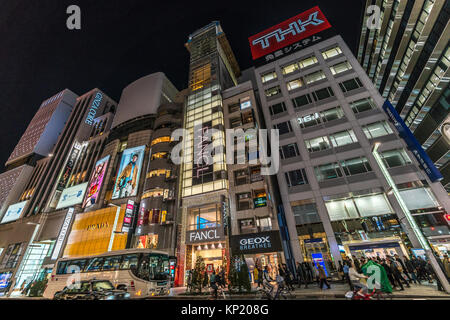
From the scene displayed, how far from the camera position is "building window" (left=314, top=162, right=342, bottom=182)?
24.3 meters

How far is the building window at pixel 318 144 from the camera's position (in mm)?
26414

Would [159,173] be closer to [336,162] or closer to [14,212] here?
[336,162]

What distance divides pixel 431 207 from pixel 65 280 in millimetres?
34139

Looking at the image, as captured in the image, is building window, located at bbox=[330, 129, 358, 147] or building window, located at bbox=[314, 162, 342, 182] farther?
building window, located at bbox=[330, 129, 358, 147]

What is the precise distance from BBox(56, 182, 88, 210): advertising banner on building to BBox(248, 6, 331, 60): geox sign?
152 ft

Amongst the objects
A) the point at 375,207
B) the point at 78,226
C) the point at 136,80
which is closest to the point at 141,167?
the point at 78,226

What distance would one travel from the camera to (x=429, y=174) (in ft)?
63.9

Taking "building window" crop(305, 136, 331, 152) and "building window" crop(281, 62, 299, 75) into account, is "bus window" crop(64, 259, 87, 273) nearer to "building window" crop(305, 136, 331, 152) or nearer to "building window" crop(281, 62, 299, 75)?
"building window" crop(305, 136, 331, 152)

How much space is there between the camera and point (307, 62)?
33.9m

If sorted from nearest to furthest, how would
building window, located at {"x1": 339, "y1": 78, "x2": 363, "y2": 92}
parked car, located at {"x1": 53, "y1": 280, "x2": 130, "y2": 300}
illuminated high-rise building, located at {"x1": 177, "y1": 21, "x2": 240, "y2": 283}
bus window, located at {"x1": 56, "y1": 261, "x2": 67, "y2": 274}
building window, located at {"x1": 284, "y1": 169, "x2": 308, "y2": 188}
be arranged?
parked car, located at {"x1": 53, "y1": 280, "x2": 130, "y2": 300} → bus window, located at {"x1": 56, "y1": 261, "x2": 67, "y2": 274} → building window, located at {"x1": 284, "y1": 169, "x2": 308, "y2": 188} → illuminated high-rise building, located at {"x1": 177, "y1": 21, "x2": 240, "y2": 283} → building window, located at {"x1": 339, "y1": 78, "x2": 363, "y2": 92}

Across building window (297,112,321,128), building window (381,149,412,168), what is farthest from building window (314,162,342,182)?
building window (297,112,321,128)

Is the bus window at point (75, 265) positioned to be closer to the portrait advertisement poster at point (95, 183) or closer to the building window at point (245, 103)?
the portrait advertisement poster at point (95, 183)

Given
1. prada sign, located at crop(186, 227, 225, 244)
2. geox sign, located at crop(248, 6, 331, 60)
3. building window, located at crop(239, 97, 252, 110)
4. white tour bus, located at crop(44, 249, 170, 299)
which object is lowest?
white tour bus, located at crop(44, 249, 170, 299)
